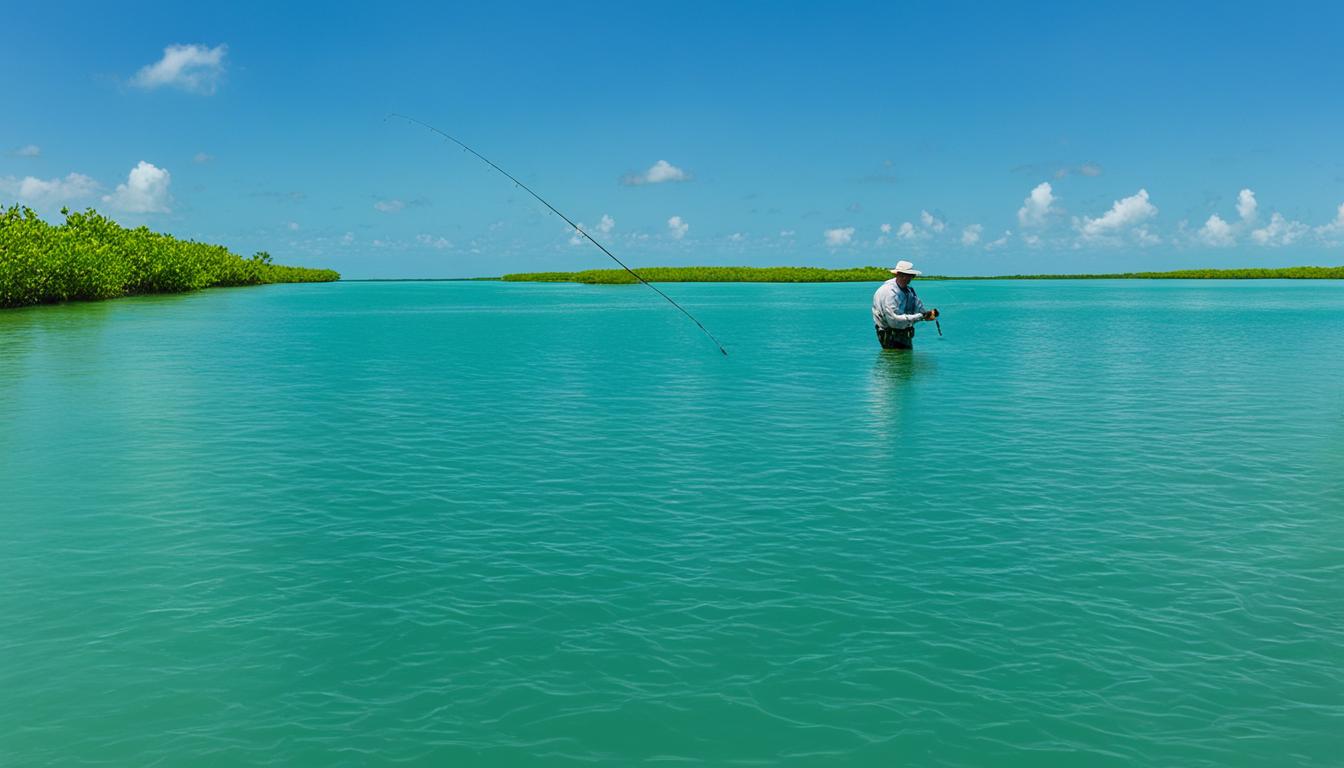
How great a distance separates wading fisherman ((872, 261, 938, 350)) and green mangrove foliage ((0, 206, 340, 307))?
213 feet

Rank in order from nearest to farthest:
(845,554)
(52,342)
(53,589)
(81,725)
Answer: (81,725) → (53,589) → (845,554) → (52,342)

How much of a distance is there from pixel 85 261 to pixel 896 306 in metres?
77.4

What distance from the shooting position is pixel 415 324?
77.3m

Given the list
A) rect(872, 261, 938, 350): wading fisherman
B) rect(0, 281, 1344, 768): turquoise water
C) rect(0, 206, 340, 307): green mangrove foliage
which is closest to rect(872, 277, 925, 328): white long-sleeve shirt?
rect(872, 261, 938, 350): wading fisherman

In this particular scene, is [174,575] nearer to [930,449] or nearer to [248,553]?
[248,553]

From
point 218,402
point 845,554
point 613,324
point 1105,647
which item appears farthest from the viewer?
point 613,324

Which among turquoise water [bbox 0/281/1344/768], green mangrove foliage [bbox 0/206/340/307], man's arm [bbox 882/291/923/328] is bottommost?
turquoise water [bbox 0/281/1344/768]

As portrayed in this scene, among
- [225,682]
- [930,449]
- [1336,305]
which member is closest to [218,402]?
[930,449]

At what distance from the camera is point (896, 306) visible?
38906 mm

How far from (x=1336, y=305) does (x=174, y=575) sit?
4352 inches

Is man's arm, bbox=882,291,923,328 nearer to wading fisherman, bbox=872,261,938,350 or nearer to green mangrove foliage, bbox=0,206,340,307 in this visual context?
wading fisherman, bbox=872,261,938,350

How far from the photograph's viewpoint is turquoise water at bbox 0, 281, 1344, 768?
29.1 feet

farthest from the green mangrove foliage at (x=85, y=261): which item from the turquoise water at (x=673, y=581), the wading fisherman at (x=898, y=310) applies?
the wading fisherman at (x=898, y=310)

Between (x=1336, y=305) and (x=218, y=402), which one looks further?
(x=1336, y=305)
